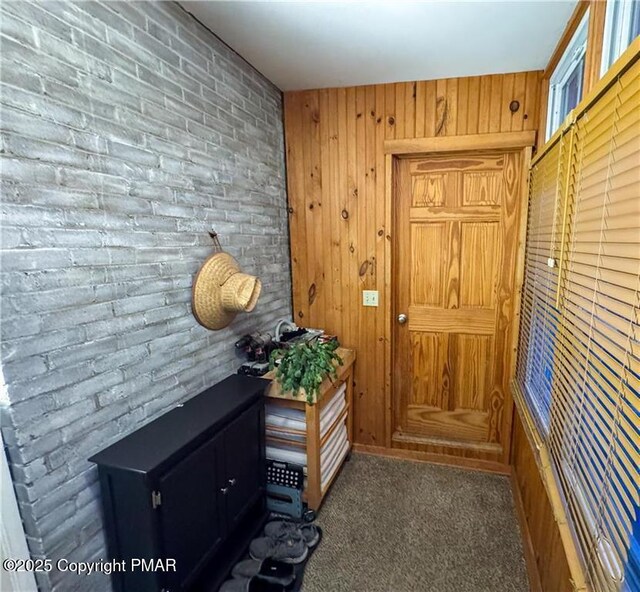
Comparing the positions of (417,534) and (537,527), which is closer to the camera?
(537,527)

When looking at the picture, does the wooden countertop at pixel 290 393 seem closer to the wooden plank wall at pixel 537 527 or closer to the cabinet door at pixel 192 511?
the cabinet door at pixel 192 511

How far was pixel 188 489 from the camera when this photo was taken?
1427 mm

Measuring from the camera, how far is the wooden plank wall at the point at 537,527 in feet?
4.41

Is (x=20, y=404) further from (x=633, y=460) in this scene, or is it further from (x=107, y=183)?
(x=633, y=460)

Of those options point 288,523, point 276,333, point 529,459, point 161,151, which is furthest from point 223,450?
point 529,459

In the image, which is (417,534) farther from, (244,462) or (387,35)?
(387,35)

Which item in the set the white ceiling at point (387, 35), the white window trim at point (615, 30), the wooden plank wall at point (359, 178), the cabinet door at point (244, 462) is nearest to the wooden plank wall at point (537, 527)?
the wooden plank wall at point (359, 178)

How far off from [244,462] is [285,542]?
0.49m

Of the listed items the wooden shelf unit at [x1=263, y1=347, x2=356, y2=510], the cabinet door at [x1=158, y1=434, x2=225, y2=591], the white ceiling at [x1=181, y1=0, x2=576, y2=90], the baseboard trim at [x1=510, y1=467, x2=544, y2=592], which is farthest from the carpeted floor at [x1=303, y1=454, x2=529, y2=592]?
the white ceiling at [x1=181, y1=0, x2=576, y2=90]

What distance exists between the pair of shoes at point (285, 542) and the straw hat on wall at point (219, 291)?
1105mm

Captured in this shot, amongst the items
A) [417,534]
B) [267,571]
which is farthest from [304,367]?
[417,534]

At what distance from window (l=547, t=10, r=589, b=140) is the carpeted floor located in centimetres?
216

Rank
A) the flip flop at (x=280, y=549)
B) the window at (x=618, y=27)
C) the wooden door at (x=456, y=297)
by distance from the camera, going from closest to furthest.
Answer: the window at (x=618, y=27), the flip flop at (x=280, y=549), the wooden door at (x=456, y=297)

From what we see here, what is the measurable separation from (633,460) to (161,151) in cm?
179
